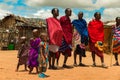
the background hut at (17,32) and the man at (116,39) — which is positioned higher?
the background hut at (17,32)

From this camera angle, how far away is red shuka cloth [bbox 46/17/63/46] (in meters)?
11.1

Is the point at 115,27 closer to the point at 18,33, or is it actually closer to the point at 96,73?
the point at 96,73

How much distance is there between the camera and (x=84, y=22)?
40.1 feet

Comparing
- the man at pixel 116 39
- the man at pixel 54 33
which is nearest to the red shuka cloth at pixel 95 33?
the man at pixel 116 39

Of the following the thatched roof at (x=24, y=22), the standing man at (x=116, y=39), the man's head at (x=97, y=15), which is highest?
the thatched roof at (x=24, y=22)

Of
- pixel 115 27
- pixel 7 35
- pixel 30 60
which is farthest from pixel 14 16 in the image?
pixel 30 60

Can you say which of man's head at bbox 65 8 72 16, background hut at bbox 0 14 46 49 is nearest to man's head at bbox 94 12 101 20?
man's head at bbox 65 8 72 16

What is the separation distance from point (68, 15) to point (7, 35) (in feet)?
78.6

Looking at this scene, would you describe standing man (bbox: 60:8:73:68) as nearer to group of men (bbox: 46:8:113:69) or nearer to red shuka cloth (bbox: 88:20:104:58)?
group of men (bbox: 46:8:113:69)

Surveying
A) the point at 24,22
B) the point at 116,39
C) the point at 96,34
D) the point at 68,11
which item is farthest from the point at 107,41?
the point at 24,22

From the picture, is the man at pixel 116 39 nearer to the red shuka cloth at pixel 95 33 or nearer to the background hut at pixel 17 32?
the red shuka cloth at pixel 95 33

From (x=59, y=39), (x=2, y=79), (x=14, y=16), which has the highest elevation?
(x=14, y=16)

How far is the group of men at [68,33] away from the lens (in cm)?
1113

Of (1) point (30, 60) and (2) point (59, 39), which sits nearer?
(1) point (30, 60)
